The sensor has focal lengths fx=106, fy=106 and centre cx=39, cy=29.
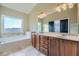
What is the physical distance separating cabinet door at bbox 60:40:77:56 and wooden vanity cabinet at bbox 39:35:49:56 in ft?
1.00

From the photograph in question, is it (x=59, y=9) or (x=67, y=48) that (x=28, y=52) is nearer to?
(x=67, y=48)

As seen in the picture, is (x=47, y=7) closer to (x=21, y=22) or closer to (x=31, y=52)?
(x=21, y=22)

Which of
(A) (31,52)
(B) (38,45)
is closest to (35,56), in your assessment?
(A) (31,52)

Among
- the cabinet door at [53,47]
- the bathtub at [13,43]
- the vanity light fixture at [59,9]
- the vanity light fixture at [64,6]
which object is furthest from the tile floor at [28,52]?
the vanity light fixture at [64,6]

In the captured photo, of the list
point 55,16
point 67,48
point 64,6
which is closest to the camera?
point 67,48

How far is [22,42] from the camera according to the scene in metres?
2.21

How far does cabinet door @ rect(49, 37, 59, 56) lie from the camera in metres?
2.05

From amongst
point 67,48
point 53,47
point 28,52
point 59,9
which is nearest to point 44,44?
point 53,47

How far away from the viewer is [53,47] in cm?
209

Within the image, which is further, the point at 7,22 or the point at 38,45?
the point at 38,45

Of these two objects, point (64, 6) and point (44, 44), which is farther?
point (44, 44)

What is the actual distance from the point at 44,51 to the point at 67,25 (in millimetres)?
696

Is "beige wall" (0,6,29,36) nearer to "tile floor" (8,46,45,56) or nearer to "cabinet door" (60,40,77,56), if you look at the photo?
"tile floor" (8,46,45,56)

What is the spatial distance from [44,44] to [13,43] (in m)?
0.64
